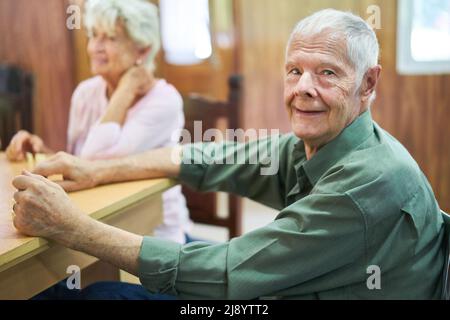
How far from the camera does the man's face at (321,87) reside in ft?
3.27

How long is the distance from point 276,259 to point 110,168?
1.90ft

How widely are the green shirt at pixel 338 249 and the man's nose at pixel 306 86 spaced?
0.50 feet

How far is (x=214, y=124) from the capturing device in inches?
70.7

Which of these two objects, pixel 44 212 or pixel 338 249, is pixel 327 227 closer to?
pixel 338 249

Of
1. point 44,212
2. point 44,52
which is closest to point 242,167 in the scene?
point 44,212

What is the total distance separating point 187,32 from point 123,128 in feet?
8.66

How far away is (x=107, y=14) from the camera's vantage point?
155cm

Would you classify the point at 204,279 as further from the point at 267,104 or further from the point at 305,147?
the point at 267,104

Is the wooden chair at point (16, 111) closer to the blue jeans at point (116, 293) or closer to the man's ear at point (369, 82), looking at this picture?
the blue jeans at point (116, 293)

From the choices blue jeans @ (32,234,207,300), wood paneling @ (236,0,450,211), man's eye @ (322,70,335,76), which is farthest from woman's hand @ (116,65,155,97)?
wood paneling @ (236,0,450,211)

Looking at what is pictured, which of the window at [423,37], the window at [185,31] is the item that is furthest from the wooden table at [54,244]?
the window at [185,31]

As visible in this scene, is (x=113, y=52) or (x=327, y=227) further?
(x=113, y=52)

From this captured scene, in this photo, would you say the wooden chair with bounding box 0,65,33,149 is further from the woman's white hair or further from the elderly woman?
the woman's white hair

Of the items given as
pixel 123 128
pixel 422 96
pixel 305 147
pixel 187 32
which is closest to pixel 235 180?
pixel 305 147
